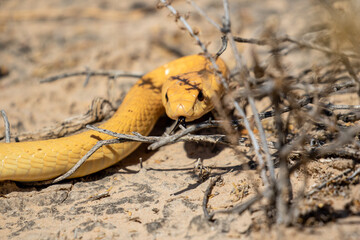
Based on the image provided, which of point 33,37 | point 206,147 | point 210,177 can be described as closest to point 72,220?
point 210,177

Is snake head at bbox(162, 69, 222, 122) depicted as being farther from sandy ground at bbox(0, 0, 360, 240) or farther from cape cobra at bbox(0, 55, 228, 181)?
sandy ground at bbox(0, 0, 360, 240)

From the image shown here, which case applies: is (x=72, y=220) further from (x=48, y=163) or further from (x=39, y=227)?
(x=48, y=163)

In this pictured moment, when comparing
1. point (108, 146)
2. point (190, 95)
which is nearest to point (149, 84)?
point (190, 95)

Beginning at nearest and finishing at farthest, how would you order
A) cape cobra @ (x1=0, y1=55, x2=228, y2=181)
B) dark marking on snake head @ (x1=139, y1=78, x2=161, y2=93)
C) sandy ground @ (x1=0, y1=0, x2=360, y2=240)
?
1. sandy ground @ (x1=0, y1=0, x2=360, y2=240)
2. cape cobra @ (x1=0, y1=55, x2=228, y2=181)
3. dark marking on snake head @ (x1=139, y1=78, x2=161, y2=93)

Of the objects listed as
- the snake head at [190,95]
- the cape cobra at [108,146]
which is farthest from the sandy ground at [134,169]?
the snake head at [190,95]

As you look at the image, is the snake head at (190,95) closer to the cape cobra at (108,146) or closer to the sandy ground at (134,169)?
the cape cobra at (108,146)

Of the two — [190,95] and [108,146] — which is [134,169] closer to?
[108,146]

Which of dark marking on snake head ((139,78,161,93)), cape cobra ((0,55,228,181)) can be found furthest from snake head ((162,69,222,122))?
dark marking on snake head ((139,78,161,93))
